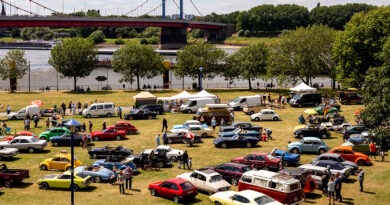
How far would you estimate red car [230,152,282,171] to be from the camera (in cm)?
2816

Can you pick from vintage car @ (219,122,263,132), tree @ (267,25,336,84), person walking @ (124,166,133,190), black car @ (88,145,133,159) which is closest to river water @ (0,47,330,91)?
tree @ (267,25,336,84)

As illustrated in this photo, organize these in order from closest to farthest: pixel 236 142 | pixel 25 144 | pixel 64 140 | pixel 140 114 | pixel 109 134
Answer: pixel 25 144 → pixel 236 142 → pixel 64 140 → pixel 109 134 → pixel 140 114

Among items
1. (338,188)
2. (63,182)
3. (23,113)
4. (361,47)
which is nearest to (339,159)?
(338,188)

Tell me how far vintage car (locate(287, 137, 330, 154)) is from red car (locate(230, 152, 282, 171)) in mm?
4883

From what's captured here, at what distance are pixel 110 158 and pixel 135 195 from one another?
17.2 feet

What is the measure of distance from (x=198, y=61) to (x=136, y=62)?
9.06 m

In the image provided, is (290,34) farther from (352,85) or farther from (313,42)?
(352,85)

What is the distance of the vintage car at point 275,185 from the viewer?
22.1 m

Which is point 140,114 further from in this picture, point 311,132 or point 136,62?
point 136,62

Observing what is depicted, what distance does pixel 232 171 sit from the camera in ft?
85.8

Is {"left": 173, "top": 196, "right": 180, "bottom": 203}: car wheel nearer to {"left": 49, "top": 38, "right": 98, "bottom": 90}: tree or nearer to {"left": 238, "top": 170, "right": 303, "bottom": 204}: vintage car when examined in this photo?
{"left": 238, "top": 170, "right": 303, "bottom": 204}: vintage car

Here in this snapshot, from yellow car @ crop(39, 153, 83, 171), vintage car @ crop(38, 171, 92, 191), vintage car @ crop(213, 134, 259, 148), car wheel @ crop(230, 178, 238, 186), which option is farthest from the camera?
vintage car @ crop(213, 134, 259, 148)

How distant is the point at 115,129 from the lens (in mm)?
38906

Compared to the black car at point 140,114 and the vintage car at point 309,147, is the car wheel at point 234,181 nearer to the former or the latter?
the vintage car at point 309,147
